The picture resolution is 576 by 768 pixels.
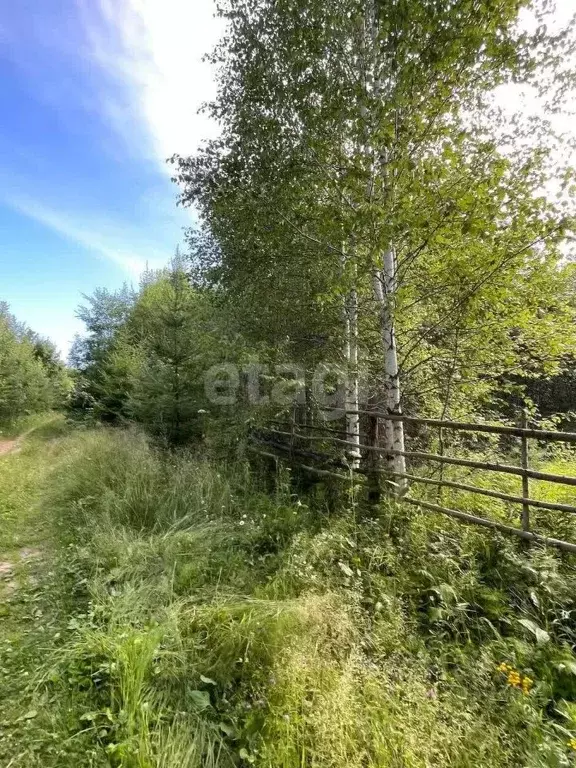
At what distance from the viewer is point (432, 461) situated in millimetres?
5828

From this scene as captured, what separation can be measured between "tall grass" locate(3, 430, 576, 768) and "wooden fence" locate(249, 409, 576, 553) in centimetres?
19

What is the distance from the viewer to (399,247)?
5.27 m

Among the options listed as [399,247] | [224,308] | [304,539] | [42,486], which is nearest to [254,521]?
[304,539]

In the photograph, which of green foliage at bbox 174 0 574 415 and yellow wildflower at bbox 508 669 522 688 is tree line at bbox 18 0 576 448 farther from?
yellow wildflower at bbox 508 669 522 688

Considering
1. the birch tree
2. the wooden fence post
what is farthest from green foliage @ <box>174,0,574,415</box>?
the wooden fence post

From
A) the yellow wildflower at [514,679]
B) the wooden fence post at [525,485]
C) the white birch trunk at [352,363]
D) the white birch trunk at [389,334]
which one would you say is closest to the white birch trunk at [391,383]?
the white birch trunk at [389,334]

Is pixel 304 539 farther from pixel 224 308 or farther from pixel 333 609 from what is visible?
pixel 224 308

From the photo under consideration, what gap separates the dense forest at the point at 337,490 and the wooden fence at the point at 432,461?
→ 10cm

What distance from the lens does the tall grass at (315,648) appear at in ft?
6.95

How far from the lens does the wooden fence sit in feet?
11.5

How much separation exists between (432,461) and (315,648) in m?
3.87

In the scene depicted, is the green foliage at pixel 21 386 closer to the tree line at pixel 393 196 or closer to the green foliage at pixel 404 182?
the tree line at pixel 393 196

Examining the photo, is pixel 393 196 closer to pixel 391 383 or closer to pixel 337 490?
pixel 391 383

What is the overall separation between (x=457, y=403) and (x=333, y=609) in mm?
4195
